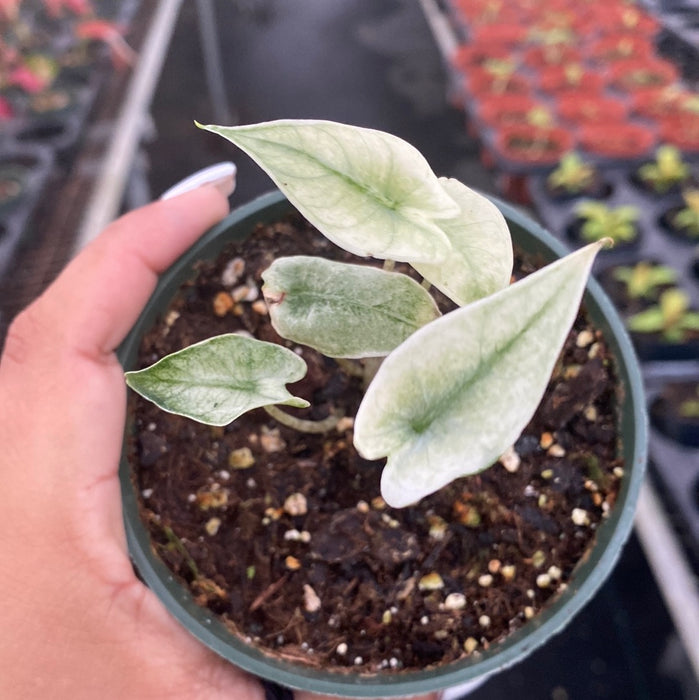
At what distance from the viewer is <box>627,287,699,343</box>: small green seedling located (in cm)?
119

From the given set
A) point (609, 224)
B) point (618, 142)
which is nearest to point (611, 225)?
point (609, 224)

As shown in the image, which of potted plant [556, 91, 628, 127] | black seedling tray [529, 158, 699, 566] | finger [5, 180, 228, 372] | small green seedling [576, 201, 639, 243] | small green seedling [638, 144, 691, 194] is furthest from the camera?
potted plant [556, 91, 628, 127]

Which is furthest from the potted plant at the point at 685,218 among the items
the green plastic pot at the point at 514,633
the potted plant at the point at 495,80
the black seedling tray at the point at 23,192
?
the black seedling tray at the point at 23,192

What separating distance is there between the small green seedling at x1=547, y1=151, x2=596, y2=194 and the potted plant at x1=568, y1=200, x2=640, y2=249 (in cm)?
9

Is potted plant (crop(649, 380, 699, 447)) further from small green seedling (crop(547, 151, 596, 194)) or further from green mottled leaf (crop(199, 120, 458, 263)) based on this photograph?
green mottled leaf (crop(199, 120, 458, 263))

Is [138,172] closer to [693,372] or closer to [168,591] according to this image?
[168,591]

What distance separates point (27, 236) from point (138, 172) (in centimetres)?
36

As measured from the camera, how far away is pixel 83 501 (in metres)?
0.73

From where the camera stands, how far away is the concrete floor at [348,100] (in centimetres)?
119

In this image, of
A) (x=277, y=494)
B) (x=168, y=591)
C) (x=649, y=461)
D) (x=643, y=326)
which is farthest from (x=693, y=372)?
(x=168, y=591)

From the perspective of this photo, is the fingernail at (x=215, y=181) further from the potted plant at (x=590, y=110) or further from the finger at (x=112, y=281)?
the potted plant at (x=590, y=110)

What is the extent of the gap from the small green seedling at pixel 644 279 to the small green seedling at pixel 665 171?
0.96ft

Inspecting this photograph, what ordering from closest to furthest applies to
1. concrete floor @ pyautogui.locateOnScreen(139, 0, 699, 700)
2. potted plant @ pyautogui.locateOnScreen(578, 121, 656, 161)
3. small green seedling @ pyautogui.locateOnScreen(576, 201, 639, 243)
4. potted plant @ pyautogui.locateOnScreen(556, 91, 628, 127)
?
concrete floor @ pyautogui.locateOnScreen(139, 0, 699, 700) → small green seedling @ pyautogui.locateOnScreen(576, 201, 639, 243) → potted plant @ pyautogui.locateOnScreen(578, 121, 656, 161) → potted plant @ pyautogui.locateOnScreen(556, 91, 628, 127)

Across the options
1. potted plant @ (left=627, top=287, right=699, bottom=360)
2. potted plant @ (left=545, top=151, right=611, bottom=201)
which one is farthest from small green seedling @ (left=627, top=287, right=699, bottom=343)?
potted plant @ (left=545, top=151, right=611, bottom=201)
